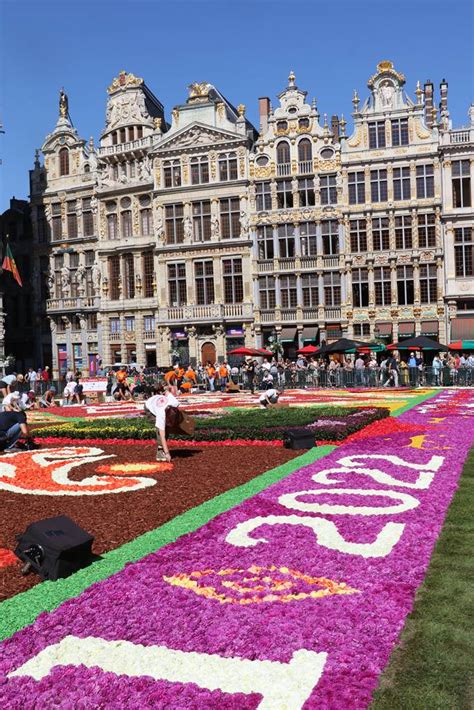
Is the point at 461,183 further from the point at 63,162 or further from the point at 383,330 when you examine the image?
the point at 63,162

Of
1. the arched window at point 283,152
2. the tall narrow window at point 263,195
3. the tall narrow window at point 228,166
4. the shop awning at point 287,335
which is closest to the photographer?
the shop awning at point 287,335

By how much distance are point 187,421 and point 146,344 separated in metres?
41.7

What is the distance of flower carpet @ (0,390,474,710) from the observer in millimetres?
4145

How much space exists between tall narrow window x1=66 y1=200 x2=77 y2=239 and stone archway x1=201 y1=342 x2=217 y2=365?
1540cm

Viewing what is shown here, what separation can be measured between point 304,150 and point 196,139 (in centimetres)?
815

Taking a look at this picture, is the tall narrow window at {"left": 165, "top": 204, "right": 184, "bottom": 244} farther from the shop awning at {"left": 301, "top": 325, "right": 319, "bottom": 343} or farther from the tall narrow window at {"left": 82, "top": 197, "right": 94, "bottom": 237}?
the shop awning at {"left": 301, "top": 325, "right": 319, "bottom": 343}

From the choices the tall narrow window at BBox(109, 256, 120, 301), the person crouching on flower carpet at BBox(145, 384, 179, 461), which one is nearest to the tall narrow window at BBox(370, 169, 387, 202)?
the tall narrow window at BBox(109, 256, 120, 301)

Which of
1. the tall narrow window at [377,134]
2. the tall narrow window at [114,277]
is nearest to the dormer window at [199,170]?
the tall narrow window at [114,277]

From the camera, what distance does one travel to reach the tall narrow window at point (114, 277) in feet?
182

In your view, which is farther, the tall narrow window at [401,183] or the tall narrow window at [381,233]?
the tall narrow window at [381,233]

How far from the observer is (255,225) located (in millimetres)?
50344

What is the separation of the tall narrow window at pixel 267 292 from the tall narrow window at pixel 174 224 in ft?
23.4

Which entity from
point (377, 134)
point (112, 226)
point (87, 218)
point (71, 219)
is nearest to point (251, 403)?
point (377, 134)

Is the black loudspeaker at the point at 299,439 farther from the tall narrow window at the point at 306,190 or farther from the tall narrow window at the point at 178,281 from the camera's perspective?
the tall narrow window at the point at 178,281
